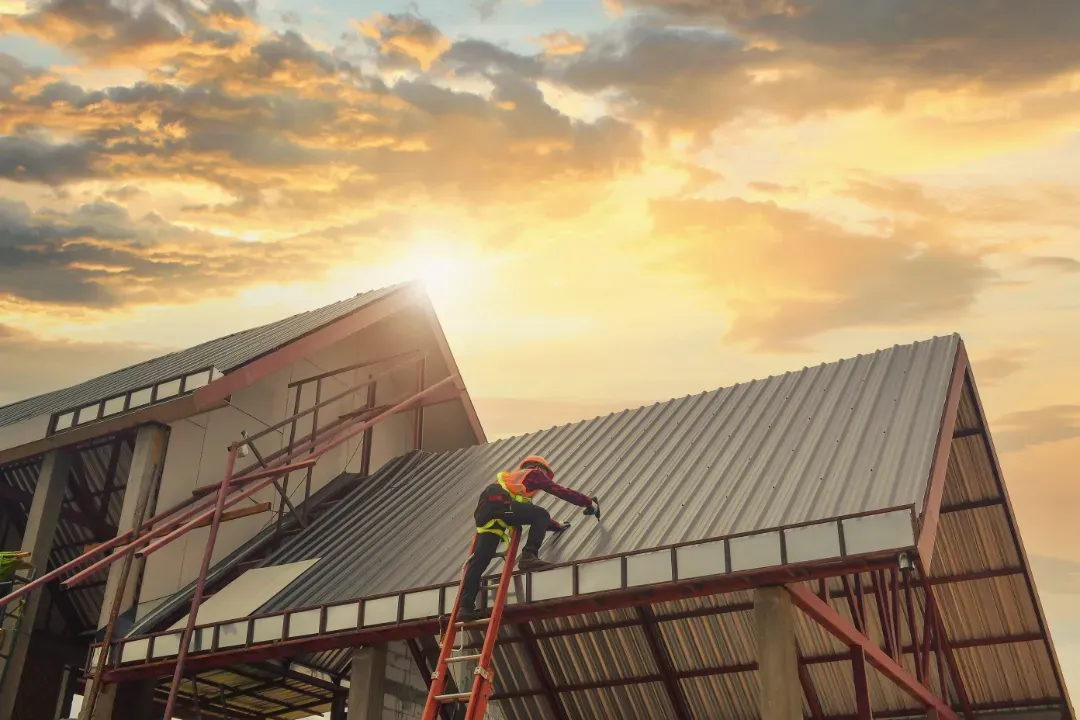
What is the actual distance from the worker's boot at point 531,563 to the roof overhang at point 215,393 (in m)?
9.52

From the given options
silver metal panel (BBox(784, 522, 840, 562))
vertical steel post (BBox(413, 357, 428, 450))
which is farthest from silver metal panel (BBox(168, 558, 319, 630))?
silver metal panel (BBox(784, 522, 840, 562))

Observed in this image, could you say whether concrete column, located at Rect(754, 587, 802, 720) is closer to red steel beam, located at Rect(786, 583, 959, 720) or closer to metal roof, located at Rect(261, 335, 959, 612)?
red steel beam, located at Rect(786, 583, 959, 720)

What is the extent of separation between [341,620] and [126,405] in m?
8.51

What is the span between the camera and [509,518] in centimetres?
1831

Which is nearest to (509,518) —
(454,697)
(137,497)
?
(454,697)

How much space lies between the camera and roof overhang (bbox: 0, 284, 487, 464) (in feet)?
82.3

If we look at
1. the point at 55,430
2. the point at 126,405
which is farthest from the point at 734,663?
the point at 55,430

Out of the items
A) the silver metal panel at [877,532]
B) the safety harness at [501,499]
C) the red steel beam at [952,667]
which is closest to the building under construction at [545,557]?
the silver metal panel at [877,532]

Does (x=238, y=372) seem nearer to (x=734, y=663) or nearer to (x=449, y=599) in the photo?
(x=449, y=599)

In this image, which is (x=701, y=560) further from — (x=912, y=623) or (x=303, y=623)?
(x=303, y=623)

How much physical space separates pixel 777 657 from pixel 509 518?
4719mm

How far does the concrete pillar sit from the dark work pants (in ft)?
30.8

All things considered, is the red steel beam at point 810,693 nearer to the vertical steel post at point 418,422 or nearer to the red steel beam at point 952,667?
the red steel beam at point 952,667

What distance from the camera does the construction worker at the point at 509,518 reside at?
1792 cm
